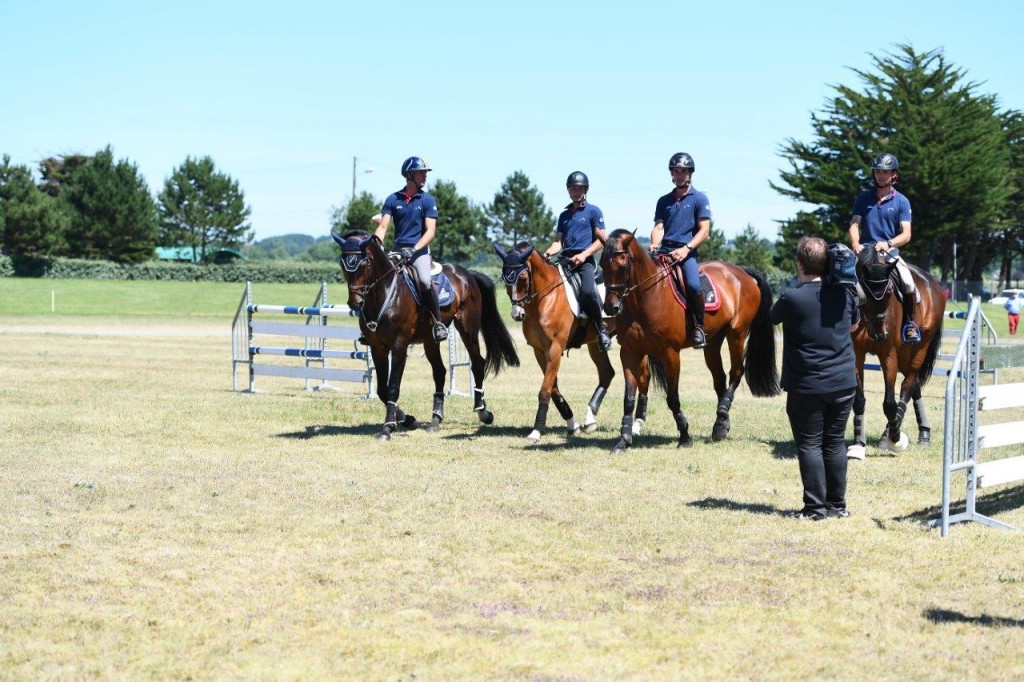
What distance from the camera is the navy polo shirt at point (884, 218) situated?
12.9m

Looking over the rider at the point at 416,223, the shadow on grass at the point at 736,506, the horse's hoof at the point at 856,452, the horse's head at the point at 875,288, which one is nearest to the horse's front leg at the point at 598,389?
the rider at the point at 416,223

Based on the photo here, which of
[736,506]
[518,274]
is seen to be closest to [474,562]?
[736,506]

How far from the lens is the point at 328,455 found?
42.1 ft

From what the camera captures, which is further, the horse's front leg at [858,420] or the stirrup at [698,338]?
the stirrup at [698,338]

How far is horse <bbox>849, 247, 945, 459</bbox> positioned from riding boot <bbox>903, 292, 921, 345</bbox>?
7cm

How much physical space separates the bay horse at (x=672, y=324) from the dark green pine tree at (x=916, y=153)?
5723 centimetres

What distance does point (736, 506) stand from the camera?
994 centimetres

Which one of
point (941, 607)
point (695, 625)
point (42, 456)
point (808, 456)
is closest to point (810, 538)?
point (808, 456)

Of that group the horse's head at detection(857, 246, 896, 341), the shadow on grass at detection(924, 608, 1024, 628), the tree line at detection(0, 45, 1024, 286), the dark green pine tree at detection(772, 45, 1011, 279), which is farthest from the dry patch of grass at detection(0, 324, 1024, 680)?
the dark green pine tree at detection(772, 45, 1011, 279)

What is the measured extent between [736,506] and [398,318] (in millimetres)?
5959

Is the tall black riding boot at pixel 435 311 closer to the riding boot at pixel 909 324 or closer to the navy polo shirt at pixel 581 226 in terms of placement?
the navy polo shirt at pixel 581 226

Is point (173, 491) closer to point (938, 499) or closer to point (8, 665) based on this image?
point (8, 665)

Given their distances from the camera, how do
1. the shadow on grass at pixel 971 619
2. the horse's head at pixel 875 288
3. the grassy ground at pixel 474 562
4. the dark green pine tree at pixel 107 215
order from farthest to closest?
the dark green pine tree at pixel 107 215 < the horse's head at pixel 875 288 < the shadow on grass at pixel 971 619 < the grassy ground at pixel 474 562

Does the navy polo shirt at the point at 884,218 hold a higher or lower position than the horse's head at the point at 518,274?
higher
